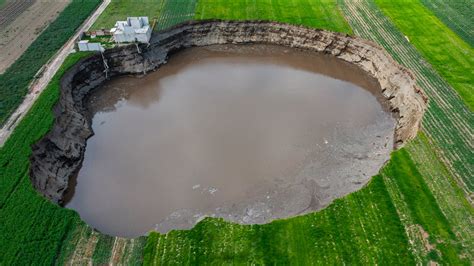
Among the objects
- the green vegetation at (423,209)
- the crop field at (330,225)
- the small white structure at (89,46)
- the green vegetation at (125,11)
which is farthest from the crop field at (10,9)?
the green vegetation at (423,209)

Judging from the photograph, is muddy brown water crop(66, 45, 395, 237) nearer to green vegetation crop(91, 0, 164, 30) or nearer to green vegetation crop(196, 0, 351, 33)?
green vegetation crop(196, 0, 351, 33)

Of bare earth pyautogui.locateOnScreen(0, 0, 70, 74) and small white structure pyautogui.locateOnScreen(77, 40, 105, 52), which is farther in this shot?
small white structure pyautogui.locateOnScreen(77, 40, 105, 52)

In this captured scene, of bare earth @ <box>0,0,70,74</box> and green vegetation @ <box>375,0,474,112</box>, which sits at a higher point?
green vegetation @ <box>375,0,474,112</box>

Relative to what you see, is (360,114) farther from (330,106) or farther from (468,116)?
(468,116)

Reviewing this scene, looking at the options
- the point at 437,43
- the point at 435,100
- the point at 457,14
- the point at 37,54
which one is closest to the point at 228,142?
the point at 435,100

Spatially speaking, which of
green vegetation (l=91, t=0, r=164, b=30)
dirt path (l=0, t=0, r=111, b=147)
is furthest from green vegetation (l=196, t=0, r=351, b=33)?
dirt path (l=0, t=0, r=111, b=147)

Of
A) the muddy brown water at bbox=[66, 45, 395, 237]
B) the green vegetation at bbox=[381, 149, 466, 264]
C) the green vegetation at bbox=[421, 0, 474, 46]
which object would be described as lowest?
the muddy brown water at bbox=[66, 45, 395, 237]
